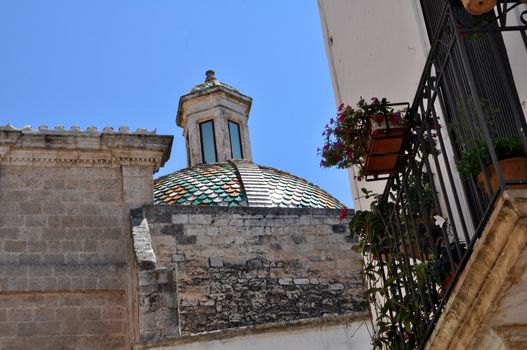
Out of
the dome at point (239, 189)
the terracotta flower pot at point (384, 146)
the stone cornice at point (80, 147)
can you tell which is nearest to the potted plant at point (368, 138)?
the terracotta flower pot at point (384, 146)

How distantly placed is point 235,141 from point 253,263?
26.0 feet

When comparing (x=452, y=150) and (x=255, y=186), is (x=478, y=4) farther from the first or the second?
(x=255, y=186)

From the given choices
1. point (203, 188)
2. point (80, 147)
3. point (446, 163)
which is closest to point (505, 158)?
point (446, 163)

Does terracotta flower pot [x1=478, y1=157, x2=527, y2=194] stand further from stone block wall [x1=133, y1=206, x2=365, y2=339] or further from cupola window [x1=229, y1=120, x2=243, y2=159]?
cupola window [x1=229, y1=120, x2=243, y2=159]

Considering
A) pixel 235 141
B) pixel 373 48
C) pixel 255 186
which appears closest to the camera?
pixel 373 48

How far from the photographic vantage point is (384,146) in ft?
18.0

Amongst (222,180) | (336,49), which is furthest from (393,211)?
(222,180)

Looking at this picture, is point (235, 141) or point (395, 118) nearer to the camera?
point (395, 118)

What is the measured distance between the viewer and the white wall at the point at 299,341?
345 inches

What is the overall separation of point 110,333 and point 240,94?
11.0 meters

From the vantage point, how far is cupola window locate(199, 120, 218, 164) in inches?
795

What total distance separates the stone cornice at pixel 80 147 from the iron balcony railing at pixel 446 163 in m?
6.19

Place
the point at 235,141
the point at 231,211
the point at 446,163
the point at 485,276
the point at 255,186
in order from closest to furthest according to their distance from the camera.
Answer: the point at 485,276
the point at 446,163
the point at 231,211
the point at 255,186
the point at 235,141

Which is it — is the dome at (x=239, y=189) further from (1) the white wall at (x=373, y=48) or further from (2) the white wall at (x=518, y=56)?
(2) the white wall at (x=518, y=56)
